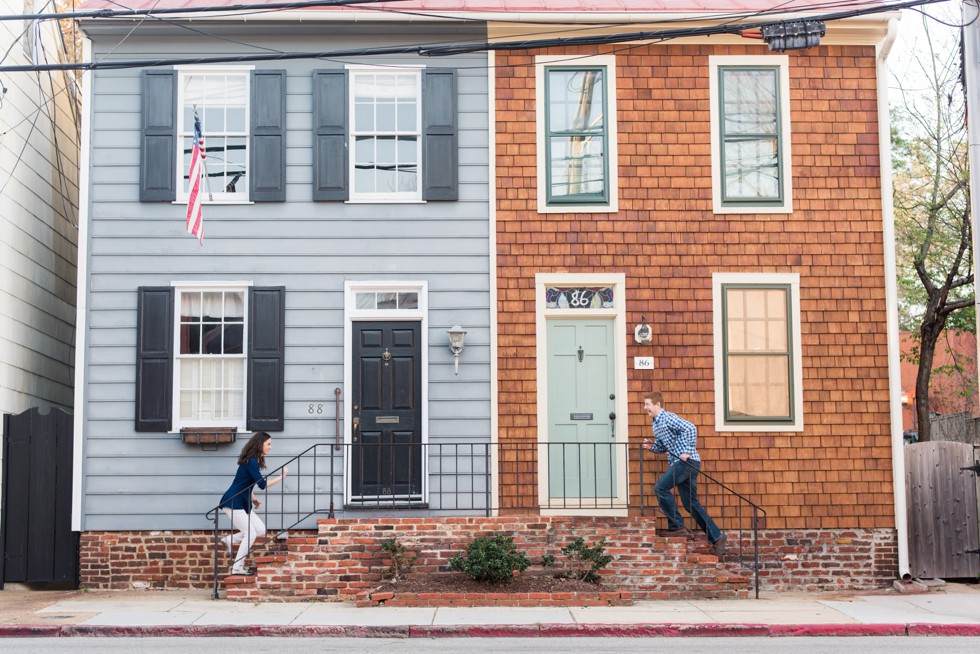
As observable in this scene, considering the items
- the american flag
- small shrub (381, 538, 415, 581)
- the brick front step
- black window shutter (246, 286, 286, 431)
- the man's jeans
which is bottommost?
the brick front step

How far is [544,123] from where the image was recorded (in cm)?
1352

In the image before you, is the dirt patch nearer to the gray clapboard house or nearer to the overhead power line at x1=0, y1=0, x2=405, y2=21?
the gray clapboard house

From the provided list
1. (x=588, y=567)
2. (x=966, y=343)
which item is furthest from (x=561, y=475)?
(x=966, y=343)

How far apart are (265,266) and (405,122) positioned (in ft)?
7.89

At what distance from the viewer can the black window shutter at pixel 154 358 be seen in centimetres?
1305

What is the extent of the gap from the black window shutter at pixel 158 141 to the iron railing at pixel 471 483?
357cm

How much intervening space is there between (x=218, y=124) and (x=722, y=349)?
6.61 m

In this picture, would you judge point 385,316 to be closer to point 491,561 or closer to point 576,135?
point 576,135

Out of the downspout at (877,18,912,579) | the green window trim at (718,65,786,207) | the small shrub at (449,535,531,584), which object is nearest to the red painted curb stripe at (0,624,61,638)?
the small shrub at (449,535,531,584)

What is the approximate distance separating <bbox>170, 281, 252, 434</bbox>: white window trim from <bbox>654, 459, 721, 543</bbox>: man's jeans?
4850 millimetres

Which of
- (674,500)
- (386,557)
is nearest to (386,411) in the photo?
(386,557)

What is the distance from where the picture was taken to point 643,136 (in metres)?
13.5

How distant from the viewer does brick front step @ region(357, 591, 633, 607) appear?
36.5 feet

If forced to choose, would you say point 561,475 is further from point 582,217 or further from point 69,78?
point 69,78
